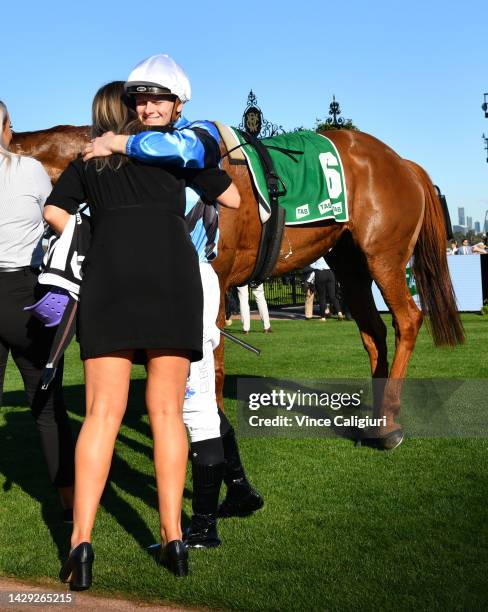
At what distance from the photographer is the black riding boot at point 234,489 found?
4371mm

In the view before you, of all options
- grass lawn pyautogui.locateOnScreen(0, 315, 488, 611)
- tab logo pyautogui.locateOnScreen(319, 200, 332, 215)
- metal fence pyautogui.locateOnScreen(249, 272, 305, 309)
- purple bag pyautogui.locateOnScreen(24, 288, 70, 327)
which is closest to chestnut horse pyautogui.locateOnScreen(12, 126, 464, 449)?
tab logo pyautogui.locateOnScreen(319, 200, 332, 215)

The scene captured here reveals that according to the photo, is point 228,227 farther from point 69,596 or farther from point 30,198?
point 69,596

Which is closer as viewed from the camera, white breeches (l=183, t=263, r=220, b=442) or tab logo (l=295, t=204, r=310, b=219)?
white breeches (l=183, t=263, r=220, b=442)

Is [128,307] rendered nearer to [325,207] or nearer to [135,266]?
[135,266]

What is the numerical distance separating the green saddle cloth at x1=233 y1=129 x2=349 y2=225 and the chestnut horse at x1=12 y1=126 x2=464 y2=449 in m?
0.09

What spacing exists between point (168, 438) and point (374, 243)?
3111mm

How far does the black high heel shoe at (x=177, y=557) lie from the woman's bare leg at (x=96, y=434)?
0.33m

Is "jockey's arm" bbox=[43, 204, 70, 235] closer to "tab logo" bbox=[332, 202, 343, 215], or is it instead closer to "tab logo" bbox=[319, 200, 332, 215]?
"tab logo" bbox=[319, 200, 332, 215]

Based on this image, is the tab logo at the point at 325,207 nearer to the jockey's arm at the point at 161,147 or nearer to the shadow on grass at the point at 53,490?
the shadow on grass at the point at 53,490

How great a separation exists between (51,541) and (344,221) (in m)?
3.01

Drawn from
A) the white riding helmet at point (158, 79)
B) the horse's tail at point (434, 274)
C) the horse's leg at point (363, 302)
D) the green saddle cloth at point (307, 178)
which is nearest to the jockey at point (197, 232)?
the white riding helmet at point (158, 79)

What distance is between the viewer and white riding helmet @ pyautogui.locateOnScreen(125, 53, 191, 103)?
340cm

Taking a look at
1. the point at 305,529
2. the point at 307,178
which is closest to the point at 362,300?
the point at 307,178

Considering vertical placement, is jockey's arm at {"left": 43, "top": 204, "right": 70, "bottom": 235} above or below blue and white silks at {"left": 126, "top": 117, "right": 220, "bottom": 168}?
below
